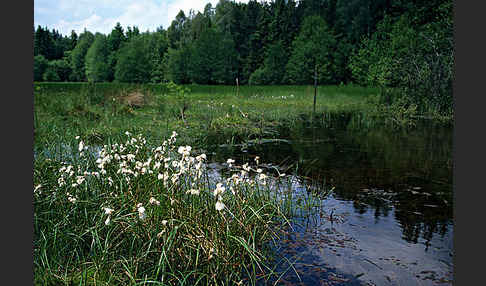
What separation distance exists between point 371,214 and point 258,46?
46.7 meters

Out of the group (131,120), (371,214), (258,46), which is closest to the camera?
(371,214)

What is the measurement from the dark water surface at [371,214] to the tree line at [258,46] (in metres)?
19.3

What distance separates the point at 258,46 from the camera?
48.9 meters

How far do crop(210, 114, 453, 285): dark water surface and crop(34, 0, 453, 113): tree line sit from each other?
19270 mm

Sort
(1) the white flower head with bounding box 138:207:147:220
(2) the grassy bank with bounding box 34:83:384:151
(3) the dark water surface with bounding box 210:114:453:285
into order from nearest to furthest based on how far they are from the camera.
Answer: (1) the white flower head with bounding box 138:207:147:220
(3) the dark water surface with bounding box 210:114:453:285
(2) the grassy bank with bounding box 34:83:384:151

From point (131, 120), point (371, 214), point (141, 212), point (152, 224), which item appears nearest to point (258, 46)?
point (131, 120)

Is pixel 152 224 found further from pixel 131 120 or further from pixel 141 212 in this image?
pixel 131 120

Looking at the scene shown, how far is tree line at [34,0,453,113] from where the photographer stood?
104ft

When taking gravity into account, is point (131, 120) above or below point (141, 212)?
above

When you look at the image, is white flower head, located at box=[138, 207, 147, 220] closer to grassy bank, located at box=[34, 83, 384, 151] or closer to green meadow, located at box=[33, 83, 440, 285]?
green meadow, located at box=[33, 83, 440, 285]

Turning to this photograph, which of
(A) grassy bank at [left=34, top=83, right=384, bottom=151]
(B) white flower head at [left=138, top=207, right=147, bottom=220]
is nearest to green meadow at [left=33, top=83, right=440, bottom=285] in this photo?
(B) white flower head at [left=138, top=207, right=147, bottom=220]

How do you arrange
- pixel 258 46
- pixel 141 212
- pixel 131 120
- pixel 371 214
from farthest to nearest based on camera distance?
pixel 258 46
pixel 131 120
pixel 371 214
pixel 141 212

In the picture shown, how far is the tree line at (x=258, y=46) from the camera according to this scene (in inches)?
1249

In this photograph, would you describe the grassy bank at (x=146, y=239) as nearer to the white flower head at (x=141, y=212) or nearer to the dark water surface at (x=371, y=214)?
the white flower head at (x=141, y=212)
